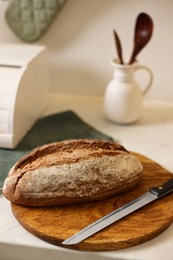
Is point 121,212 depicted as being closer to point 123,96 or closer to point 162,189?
point 162,189

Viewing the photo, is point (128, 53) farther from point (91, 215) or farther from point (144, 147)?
point (91, 215)

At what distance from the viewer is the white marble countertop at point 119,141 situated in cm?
72

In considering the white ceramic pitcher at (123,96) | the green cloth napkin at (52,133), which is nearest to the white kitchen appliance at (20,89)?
the green cloth napkin at (52,133)

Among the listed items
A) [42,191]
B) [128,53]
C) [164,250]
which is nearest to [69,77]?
[128,53]

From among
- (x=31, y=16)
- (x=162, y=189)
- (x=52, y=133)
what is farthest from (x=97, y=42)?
(x=162, y=189)

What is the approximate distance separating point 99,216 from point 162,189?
5.1 inches

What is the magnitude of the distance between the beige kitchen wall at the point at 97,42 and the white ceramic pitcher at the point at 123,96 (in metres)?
0.14

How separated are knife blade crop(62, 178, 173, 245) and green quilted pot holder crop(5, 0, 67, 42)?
0.58m

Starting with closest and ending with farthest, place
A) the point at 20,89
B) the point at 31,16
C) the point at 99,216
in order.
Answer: the point at 99,216, the point at 20,89, the point at 31,16

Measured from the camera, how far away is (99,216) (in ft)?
2.52

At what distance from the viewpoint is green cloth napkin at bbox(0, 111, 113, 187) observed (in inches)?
39.1

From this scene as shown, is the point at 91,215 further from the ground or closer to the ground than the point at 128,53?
closer to the ground

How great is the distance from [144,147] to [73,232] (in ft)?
1.22

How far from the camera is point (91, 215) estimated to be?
771 millimetres
